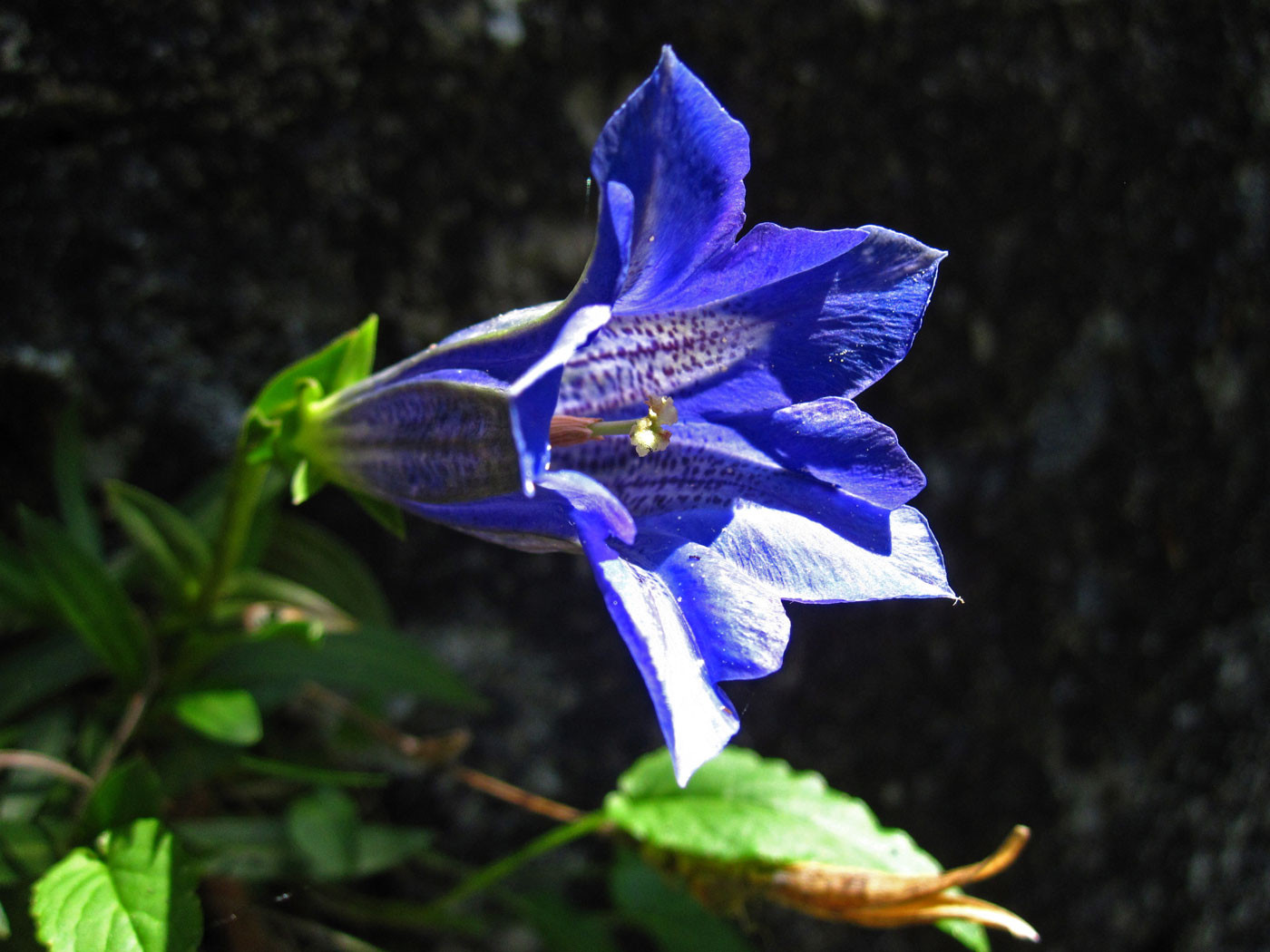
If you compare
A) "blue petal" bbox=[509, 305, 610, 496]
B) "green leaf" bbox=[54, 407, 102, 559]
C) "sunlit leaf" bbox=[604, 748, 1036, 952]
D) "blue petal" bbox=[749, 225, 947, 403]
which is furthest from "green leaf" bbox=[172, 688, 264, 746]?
"blue petal" bbox=[749, 225, 947, 403]

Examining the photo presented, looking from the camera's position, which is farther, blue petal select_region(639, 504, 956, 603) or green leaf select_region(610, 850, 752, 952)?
green leaf select_region(610, 850, 752, 952)

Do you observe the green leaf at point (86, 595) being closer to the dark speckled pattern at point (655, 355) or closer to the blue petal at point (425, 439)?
the blue petal at point (425, 439)

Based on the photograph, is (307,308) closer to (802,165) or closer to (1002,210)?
(802,165)

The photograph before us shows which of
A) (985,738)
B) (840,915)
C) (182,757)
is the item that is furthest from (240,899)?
(985,738)

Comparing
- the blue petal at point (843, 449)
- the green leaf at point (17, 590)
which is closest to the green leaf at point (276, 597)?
the green leaf at point (17, 590)

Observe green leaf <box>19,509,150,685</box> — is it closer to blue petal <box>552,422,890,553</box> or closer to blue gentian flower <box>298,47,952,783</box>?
blue gentian flower <box>298,47,952,783</box>

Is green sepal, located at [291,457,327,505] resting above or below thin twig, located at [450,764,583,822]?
above

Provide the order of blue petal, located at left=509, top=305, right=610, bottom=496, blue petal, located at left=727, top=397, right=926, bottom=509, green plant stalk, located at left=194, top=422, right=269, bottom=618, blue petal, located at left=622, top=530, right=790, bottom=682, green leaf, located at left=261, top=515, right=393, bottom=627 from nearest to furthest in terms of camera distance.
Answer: blue petal, located at left=509, top=305, right=610, bottom=496 < blue petal, located at left=622, top=530, right=790, bottom=682 < blue petal, located at left=727, top=397, right=926, bottom=509 < green plant stalk, located at left=194, top=422, right=269, bottom=618 < green leaf, located at left=261, top=515, right=393, bottom=627

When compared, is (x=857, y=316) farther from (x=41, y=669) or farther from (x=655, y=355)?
(x=41, y=669)

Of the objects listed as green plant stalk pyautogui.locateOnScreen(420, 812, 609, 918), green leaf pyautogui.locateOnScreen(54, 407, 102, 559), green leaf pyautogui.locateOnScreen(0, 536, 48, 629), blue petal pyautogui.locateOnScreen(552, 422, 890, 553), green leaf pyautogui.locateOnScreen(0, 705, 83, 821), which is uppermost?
blue petal pyautogui.locateOnScreen(552, 422, 890, 553)
